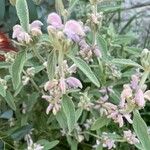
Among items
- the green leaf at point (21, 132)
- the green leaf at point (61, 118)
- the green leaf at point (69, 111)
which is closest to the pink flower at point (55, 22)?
the green leaf at point (69, 111)

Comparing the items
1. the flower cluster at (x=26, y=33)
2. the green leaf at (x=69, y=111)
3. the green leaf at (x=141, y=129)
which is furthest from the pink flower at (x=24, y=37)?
the green leaf at (x=141, y=129)

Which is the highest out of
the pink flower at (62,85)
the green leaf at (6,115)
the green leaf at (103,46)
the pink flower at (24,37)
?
the pink flower at (24,37)

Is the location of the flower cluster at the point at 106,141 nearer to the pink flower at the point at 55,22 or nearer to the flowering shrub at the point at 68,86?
the flowering shrub at the point at 68,86

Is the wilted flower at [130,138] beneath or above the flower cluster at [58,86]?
beneath

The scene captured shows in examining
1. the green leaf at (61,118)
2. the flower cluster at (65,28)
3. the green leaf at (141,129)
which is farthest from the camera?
the green leaf at (61,118)

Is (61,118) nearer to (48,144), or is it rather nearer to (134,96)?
(48,144)

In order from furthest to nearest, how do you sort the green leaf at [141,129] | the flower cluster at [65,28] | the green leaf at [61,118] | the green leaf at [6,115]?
1. the green leaf at [6,115]
2. the green leaf at [61,118]
3. the green leaf at [141,129]
4. the flower cluster at [65,28]

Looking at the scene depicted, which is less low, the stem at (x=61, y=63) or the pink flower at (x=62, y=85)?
the stem at (x=61, y=63)

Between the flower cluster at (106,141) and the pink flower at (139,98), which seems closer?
the pink flower at (139,98)

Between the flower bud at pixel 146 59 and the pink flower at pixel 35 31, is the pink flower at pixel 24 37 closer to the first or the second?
the pink flower at pixel 35 31
